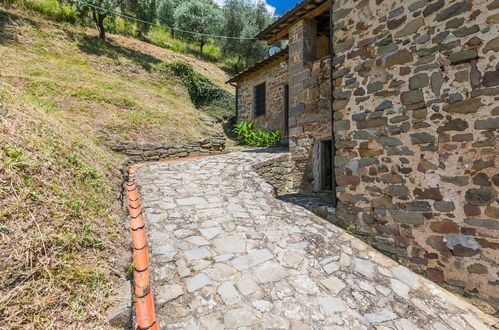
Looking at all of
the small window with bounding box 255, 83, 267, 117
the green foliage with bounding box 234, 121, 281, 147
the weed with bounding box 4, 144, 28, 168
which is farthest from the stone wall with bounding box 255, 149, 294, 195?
the small window with bounding box 255, 83, 267, 117

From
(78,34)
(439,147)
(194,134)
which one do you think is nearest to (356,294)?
(439,147)

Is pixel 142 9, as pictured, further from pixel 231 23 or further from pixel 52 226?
pixel 52 226

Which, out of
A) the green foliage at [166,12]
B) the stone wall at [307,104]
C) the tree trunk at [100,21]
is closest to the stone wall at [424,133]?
the stone wall at [307,104]

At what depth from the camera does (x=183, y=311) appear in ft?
6.94

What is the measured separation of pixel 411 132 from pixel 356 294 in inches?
86.9

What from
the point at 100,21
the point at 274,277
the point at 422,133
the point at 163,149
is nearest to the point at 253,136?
the point at 163,149

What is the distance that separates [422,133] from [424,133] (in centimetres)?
2

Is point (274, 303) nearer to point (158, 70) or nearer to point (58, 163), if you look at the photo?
point (58, 163)

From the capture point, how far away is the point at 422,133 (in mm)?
3061

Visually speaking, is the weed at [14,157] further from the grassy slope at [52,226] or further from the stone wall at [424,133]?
the stone wall at [424,133]

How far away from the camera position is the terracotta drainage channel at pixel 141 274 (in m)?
1.92

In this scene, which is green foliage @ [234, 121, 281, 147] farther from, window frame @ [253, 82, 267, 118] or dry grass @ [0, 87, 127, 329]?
dry grass @ [0, 87, 127, 329]

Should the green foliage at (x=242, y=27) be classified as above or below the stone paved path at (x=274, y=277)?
above

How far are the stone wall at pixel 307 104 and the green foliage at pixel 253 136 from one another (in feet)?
15.8
